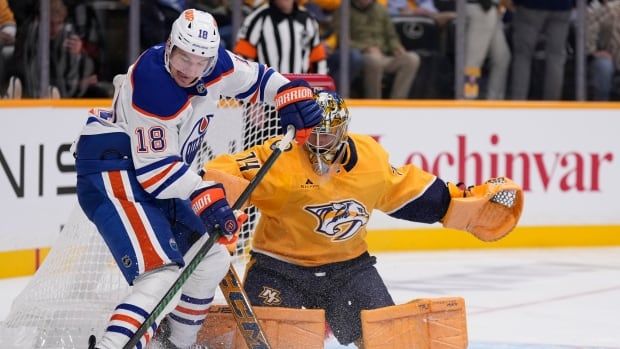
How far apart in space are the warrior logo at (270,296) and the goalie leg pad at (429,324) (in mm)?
333

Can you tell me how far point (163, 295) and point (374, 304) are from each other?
740 millimetres

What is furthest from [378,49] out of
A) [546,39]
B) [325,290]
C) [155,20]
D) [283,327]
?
[283,327]

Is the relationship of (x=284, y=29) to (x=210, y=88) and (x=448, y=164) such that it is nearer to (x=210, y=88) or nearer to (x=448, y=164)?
(x=448, y=164)

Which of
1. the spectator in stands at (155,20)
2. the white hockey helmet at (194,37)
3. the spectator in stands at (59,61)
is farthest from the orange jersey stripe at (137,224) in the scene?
the spectator in stands at (155,20)

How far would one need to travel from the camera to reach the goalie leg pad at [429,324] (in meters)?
3.95

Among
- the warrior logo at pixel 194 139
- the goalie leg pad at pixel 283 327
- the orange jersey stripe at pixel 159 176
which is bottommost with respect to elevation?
the goalie leg pad at pixel 283 327

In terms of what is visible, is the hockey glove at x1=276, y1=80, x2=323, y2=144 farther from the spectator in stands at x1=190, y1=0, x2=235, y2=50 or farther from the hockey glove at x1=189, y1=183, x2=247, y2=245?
the spectator in stands at x1=190, y1=0, x2=235, y2=50

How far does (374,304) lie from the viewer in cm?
412

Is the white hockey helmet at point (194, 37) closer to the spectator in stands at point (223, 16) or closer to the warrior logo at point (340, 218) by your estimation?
the warrior logo at point (340, 218)

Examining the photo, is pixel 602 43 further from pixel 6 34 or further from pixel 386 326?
pixel 386 326

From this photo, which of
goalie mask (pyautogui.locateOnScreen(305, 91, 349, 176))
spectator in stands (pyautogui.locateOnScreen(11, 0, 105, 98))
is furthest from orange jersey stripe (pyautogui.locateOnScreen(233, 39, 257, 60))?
goalie mask (pyautogui.locateOnScreen(305, 91, 349, 176))

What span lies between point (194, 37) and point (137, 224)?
530mm

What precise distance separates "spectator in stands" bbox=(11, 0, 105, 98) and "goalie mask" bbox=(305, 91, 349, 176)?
2761mm

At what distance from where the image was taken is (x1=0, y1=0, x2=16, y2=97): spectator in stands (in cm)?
645
